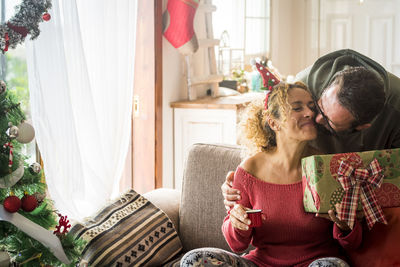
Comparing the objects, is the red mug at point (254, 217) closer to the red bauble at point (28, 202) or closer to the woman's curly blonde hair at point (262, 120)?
the woman's curly blonde hair at point (262, 120)

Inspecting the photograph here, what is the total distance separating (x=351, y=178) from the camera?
66.7 inches

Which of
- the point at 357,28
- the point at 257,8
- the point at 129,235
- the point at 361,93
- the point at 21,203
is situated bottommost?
the point at 129,235

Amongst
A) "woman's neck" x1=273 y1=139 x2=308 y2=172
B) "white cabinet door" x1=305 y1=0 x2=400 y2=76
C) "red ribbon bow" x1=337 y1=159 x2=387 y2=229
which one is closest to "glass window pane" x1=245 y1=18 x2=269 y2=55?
"white cabinet door" x1=305 y1=0 x2=400 y2=76

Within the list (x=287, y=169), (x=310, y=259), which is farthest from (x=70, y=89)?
(x=310, y=259)

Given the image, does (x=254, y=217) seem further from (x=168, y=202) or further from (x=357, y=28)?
(x=357, y=28)

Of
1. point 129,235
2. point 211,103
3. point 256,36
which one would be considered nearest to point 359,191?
point 129,235

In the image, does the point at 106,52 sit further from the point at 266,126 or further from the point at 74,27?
the point at 266,126

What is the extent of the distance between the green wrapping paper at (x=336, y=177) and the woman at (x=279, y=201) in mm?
99

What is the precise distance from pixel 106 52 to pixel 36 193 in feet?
4.33

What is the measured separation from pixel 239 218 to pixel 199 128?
192 cm

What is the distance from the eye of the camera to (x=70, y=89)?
265cm

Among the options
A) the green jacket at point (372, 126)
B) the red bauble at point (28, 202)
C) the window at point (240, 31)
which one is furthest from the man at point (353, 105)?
the window at point (240, 31)

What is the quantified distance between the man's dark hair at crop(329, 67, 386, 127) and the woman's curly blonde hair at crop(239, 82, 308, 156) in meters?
0.17

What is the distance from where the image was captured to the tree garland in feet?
5.54
